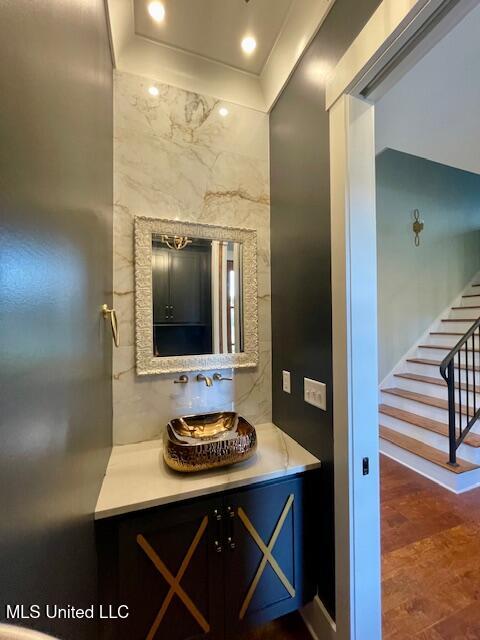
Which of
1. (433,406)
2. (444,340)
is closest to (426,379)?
(433,406)

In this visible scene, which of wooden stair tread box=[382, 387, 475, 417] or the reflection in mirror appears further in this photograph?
wooden stair tread box=[382, 387, 475, 417]

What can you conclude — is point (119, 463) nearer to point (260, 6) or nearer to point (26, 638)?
point (26, 638)

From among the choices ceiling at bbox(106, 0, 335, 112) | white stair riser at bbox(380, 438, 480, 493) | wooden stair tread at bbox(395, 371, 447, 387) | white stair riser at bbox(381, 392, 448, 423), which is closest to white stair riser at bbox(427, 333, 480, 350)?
wooden stair tread at bbox(395, 371, 447, 387)

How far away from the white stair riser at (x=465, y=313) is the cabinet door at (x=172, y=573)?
4.40 meters

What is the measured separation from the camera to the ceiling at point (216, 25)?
139 cm

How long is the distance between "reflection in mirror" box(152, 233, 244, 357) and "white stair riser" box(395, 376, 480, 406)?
2.88 metres

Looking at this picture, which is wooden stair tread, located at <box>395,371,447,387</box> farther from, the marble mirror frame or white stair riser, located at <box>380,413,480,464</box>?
the marble mirror frame

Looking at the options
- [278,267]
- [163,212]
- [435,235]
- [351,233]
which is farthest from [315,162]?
[435,235]

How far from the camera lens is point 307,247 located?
139cm

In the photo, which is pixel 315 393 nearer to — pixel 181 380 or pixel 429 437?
pixel 181 380

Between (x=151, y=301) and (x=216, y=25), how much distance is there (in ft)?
5.14

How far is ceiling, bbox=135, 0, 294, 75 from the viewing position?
139 cm

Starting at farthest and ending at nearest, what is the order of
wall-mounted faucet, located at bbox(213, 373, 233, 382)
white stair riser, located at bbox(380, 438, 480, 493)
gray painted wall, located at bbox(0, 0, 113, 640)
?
1. white stair riser, located at bbox(380, 438, 480, 493)
2. wall-mounted faucet, located at bbox(213, 373, 233, 382)
3. gray painted wall, located at bbox(0, 0, 113, 640)

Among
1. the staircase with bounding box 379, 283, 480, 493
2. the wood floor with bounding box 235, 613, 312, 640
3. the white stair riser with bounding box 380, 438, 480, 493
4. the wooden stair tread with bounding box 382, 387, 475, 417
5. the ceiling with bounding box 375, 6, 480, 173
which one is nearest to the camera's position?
the wood floor with bounding box 235, 613, 312, 640
